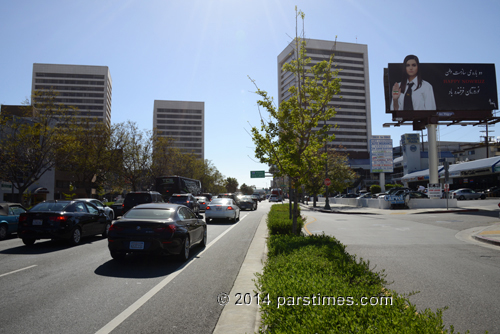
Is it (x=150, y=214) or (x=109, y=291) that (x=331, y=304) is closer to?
(x=109, y=291)

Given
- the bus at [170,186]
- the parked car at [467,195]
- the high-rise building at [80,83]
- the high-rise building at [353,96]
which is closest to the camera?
the bus at [170,186]

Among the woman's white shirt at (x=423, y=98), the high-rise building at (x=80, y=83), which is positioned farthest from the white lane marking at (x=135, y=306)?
the high-rise building at (x=80, y=83)

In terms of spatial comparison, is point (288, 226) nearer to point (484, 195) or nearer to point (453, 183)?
point (484, 195)

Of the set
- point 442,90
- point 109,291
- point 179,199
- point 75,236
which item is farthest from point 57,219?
point 442,90

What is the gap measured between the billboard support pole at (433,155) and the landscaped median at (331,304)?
115ft

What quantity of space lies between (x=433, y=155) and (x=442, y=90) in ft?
23.3

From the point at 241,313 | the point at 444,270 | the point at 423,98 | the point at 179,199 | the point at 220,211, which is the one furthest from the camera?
the point at 423,98

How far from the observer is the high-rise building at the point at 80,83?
12269 cm

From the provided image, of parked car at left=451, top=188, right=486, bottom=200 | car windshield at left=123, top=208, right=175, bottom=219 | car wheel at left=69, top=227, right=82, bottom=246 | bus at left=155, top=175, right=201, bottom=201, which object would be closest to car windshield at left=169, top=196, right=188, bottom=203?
bus at left=155, top=175, right=201, bottom=201

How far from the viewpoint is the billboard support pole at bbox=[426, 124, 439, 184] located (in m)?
35.1

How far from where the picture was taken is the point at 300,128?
9.76m

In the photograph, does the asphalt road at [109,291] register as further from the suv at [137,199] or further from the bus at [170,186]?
the bus at [170,186]

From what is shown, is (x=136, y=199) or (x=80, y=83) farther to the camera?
(x=80, y=83)

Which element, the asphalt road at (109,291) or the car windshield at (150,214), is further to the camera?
the car windshield at (150,214)
